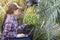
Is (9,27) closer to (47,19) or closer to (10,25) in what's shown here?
(10,25)

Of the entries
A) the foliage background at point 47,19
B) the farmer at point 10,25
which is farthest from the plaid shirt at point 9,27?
the foliage background at point 47,19

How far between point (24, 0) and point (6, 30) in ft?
2.93

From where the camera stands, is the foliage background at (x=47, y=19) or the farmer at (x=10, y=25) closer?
the farmer at (x=10, y=25)

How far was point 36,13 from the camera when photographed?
4.09 m

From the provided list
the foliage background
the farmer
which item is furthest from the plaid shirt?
the foliage background

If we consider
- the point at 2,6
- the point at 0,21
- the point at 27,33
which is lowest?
the point at 27,33

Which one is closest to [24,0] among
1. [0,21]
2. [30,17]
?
[30,17]

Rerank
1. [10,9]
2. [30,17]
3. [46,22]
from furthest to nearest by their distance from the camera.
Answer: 1. [30,17]
2. [46,22]
3. [10,9]

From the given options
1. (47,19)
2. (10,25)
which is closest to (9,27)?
(10,25)

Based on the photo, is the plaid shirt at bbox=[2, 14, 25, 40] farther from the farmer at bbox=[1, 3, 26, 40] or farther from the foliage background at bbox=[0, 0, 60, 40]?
the foliage background at bbox=[0, 0, 60, 40]

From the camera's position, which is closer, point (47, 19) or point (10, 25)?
point (10, 25)

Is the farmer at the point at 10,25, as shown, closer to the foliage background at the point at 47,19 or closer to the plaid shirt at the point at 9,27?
the plaid shirt at the point at 9,27

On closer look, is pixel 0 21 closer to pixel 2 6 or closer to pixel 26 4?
pixel 2 6

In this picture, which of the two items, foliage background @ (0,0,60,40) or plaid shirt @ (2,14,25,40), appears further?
foliage background @ (0,0,60,40)
